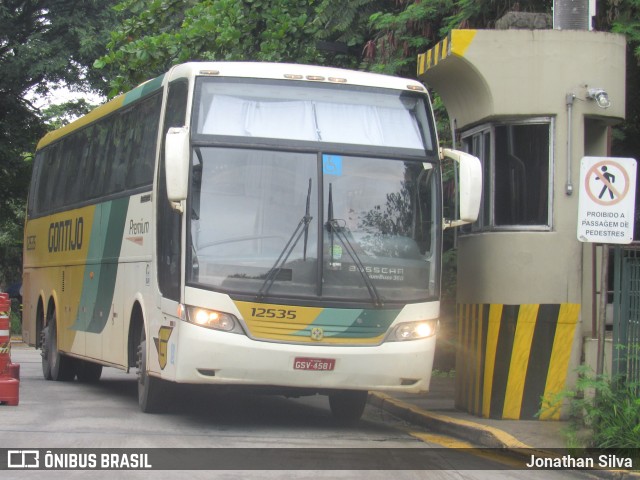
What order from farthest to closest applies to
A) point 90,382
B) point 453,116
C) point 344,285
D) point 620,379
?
point 90,382 < point 453,116 < point 344,285 < point 620,379

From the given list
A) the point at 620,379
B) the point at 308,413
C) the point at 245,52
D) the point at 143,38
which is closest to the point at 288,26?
the point at 245,52

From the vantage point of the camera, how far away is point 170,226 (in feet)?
37.4

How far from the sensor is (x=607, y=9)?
14.6 metres

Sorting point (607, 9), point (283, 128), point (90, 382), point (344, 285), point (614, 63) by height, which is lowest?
point (90, 382)

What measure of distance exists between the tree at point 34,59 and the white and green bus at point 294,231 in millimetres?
19703

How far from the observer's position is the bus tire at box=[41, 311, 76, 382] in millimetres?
17422

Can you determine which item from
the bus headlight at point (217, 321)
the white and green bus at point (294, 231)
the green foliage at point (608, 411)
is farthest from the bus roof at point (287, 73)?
the green foliage at point (608, 411)

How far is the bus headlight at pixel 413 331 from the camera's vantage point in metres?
11.0

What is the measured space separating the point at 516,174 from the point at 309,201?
2730 millimetres

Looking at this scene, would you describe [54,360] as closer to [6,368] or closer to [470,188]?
[6,368]

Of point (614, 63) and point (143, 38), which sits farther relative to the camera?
point (143, 38)

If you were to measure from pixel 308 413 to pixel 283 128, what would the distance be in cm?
404

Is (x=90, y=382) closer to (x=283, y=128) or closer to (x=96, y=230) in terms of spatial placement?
(x=96, y=230)

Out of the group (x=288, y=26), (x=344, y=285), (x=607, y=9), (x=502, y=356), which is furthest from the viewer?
(x=288, y=26)
